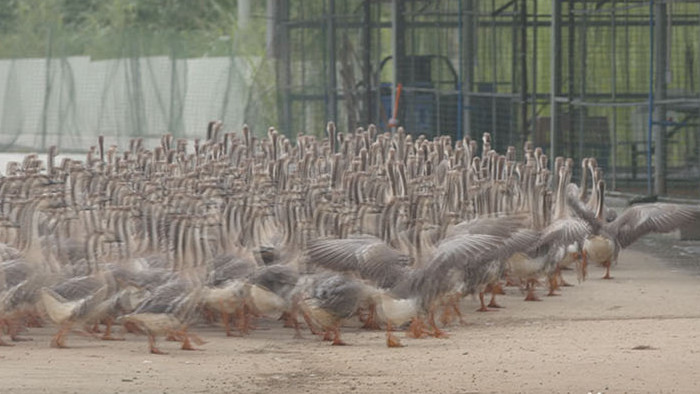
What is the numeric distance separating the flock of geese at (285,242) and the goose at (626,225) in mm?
19

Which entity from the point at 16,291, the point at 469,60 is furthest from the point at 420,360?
the point at 469,60

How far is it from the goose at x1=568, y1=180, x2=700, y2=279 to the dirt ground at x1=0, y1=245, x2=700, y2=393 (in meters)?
1.93

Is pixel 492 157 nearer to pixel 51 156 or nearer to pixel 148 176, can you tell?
pixel 148 176

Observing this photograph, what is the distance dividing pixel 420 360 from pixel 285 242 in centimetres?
260

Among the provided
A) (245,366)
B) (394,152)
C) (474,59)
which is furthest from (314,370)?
(474,59)

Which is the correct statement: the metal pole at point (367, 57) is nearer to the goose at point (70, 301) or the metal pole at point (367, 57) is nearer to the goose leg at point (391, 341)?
the goose leg at point (391, 341)

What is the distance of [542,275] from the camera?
49.2 ft

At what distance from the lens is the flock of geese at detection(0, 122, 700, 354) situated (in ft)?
40.4

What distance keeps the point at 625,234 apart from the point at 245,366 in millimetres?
6250

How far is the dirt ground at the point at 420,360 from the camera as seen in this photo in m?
10.4

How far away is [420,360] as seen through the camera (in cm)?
1143

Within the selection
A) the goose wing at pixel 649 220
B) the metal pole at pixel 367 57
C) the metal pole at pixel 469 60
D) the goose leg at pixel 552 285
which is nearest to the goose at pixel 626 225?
the goose wing at pixel 649 220

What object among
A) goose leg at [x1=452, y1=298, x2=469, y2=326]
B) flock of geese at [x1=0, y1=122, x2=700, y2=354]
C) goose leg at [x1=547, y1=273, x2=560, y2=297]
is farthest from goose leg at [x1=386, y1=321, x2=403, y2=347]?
goose leg at [x1=547, y1=273, x2=560, y2=297]

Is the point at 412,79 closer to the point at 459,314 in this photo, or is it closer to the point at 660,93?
the point at 660,93
